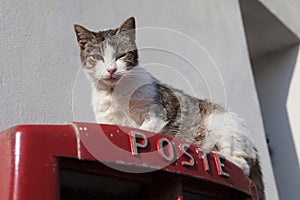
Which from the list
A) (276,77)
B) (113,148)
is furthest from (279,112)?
(113,148)

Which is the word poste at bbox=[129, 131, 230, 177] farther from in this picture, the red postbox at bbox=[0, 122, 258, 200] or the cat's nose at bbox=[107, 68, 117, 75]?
the cat's nose at bbox=[107, 68, 117, 75]

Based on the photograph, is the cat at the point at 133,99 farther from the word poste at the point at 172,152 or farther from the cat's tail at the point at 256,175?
the word poste at the point at 172,152

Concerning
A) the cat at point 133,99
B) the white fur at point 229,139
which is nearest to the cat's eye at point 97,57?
the cat at point 133,99

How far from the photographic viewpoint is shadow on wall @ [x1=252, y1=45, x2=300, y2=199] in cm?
295

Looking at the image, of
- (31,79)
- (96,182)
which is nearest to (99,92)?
(31,79)

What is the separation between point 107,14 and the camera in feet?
6.00

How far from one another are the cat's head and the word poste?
1.17 feet

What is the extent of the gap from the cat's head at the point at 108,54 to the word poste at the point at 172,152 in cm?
36

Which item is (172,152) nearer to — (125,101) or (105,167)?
(105,167)

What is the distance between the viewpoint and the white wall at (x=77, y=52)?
4.63 feet

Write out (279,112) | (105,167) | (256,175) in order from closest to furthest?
(105,167), (256,175), (279,112)

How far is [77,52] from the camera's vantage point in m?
1.63

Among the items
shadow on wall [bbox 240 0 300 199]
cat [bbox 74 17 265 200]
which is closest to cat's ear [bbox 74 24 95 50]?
cat [bbox 74 17 265 200]

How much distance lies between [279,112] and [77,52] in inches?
72.7
